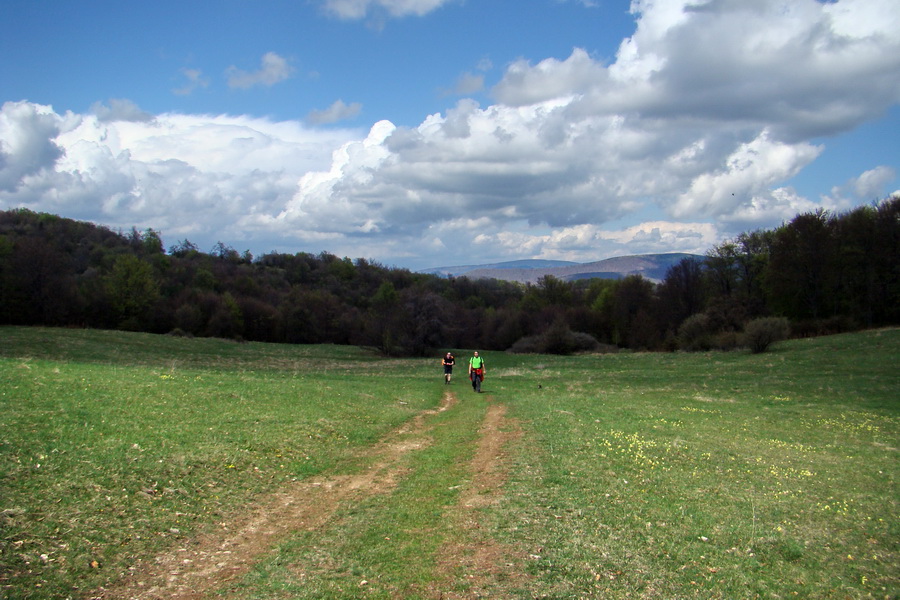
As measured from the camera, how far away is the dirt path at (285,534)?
23.5 ft

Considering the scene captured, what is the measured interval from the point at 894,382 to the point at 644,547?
1275 inches

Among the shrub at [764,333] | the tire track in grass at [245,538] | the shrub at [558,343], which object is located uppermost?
the shrub at [764,333]

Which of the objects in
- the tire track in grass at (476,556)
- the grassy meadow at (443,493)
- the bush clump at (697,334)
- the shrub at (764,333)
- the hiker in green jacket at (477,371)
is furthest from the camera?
the bush clump at (697,334)

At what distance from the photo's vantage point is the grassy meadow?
7.40 meters

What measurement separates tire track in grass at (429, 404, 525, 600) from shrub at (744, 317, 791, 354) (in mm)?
47210

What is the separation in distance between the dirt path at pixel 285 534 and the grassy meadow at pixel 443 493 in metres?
0.16

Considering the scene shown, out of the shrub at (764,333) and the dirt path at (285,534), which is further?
the shrub at (764,333)

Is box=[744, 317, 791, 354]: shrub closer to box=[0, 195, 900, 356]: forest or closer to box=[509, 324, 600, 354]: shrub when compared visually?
box=[0, 195, 900, 356]: forest

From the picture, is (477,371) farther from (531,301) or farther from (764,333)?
(531,301)

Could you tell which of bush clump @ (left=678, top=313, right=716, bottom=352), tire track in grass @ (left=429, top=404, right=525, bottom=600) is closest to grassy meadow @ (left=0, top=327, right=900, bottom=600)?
tire track in grass @ (left=429, top=404, right=525, bottom=600)

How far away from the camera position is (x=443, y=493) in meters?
11.2

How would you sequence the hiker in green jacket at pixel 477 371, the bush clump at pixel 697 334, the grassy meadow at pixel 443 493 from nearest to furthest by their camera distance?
the grassy meadow at pixel 443 493 < the hiker in green jacket at pixel 477 371 < the bush clump at pixel 697 334

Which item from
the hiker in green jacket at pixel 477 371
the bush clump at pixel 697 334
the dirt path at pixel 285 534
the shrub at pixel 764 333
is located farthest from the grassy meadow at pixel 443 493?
the bush clump at pixel 697 334

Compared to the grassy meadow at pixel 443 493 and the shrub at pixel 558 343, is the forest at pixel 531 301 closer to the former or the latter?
the shrub at pixel 558 343
